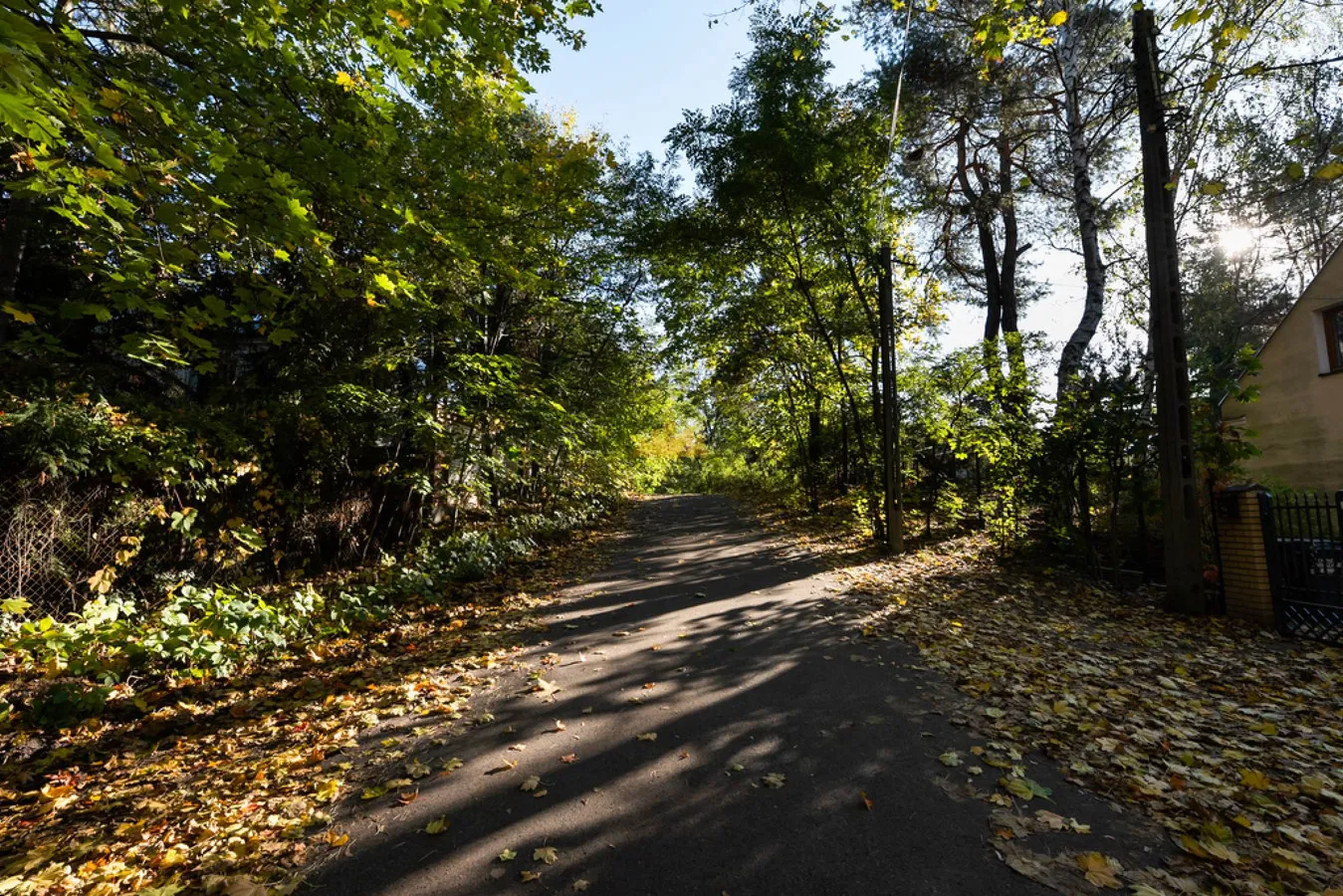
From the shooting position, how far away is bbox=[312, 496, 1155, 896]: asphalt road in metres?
2.54

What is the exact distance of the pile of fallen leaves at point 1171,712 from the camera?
2.64 meters

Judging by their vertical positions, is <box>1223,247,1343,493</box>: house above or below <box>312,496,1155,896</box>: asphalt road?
above

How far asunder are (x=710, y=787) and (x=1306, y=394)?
1837cm

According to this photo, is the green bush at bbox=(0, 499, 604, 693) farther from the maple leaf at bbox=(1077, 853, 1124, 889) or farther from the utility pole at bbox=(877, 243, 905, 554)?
the utility pole at bbox=(877, 243, 905, 554)

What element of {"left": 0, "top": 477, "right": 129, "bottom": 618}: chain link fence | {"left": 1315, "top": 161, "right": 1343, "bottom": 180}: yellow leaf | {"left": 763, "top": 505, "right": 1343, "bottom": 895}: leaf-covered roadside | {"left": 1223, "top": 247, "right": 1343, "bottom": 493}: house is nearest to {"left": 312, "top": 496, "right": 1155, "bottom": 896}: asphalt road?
{"left": 763, "top": 505, "right": 1343, "bottom": 895}: leaf-covered roadside

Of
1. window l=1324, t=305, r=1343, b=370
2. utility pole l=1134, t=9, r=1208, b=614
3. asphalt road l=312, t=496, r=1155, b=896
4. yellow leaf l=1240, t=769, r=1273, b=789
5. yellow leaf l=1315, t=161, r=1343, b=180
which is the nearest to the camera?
asphalt road l=312, t=496, r=1155, b=896

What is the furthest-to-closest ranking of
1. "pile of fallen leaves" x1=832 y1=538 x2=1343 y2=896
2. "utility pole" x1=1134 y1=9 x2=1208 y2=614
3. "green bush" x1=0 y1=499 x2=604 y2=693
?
"utility pole" x1=1134 y1=9 x2=1208 y2=614
"green bush" x1=0 y1=499 x2=604 y2=693
"pile of fallen leaves" x1=832 y1=538 x2=1343 y2=896

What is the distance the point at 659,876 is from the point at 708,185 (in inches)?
502

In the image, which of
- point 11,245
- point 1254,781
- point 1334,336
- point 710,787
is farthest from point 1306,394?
point 11,245

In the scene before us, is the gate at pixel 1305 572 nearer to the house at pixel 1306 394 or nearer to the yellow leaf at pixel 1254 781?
the yellow leaf at pixel 1254 781

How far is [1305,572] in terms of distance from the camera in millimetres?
5988

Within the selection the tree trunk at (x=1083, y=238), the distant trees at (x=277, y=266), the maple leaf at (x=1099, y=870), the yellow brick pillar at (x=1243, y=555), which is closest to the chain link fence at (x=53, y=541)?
the distant trees at (x=277, y=266)

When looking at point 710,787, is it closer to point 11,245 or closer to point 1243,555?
point 1243,555

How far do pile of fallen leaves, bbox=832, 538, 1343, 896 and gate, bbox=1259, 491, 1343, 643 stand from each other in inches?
9.8
